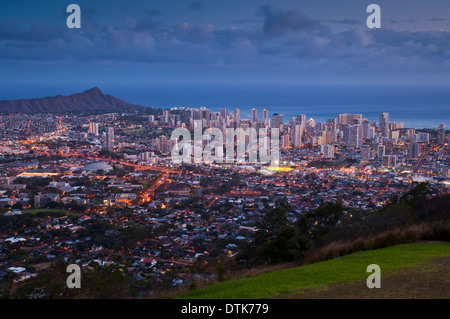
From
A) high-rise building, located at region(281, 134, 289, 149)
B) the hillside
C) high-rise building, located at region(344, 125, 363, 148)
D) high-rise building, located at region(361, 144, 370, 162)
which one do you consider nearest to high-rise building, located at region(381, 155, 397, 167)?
high-rise building, located at region(361, 144, 370, 162)

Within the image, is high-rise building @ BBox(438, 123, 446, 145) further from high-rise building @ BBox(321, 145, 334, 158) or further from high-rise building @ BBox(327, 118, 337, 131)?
high-rise building @ BBox(327, 118, 337, 131)

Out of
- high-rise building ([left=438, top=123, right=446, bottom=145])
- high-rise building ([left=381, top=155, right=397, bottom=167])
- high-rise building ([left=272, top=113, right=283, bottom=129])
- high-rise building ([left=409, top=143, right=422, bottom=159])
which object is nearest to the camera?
high-rise building ([left=381, top=155, right=397, bottom=167])

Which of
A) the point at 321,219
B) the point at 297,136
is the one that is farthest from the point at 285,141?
the point at 321,219

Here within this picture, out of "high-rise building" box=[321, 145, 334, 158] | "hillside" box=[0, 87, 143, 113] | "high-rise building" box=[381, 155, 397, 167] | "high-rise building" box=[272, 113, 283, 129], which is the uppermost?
"hillside" box=[0, 87, 143, 113]

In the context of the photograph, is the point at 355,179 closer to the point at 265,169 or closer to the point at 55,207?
the point at 265,169

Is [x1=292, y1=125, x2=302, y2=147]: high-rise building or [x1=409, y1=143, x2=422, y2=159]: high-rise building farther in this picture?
[x1=292, y1=125, x2=302, y2=147]: high-rise building

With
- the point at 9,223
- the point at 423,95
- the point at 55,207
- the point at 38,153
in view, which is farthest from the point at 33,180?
the point at 423,95

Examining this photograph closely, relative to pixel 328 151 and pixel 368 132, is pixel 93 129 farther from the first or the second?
pixel 368 132

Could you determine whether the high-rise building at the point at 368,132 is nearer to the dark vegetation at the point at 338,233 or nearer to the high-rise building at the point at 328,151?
the high-rise building at the point at 328,151
